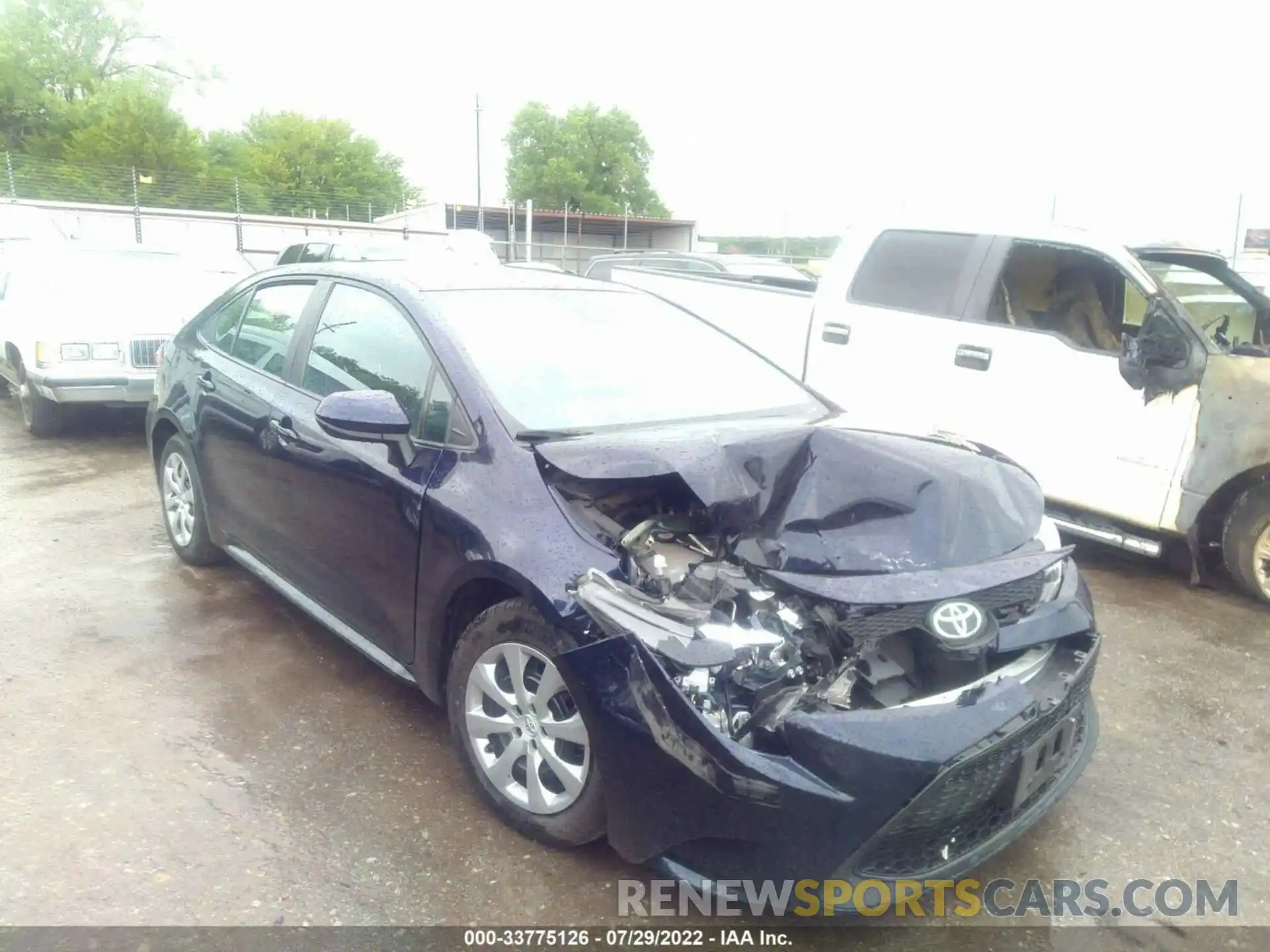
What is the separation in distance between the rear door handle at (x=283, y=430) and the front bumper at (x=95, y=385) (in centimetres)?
437

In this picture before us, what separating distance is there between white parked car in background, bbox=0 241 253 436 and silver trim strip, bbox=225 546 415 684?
4.03 metres

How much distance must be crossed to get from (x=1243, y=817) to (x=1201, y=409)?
2.34 m

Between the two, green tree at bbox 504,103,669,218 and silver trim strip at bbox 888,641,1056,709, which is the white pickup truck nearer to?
silver trim strip at bbox 888,641,1056,709

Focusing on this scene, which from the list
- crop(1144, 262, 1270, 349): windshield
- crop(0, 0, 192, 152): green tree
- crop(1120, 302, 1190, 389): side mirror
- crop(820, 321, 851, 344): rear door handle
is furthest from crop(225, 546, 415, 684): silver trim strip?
crop(0, 0, 192, 152): green tree

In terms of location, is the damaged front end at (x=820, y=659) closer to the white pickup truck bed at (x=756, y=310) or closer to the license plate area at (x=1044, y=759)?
the license plate area at (x=1044, y=759)

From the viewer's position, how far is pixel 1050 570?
293 cm

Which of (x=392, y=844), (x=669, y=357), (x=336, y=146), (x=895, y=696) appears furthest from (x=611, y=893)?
(x=336, y=146)

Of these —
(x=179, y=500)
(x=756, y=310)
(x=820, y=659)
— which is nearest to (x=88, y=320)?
(x=179, y=500)

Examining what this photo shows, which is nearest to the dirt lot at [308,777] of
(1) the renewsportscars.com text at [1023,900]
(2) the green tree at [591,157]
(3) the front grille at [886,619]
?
(1) the renewsportscars.com text at [1023,900]

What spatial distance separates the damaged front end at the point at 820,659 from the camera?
2.27 metres

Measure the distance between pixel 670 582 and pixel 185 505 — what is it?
337cm

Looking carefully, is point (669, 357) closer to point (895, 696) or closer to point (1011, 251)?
point (895, 696)

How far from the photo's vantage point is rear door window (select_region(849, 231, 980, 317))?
18.8 feet

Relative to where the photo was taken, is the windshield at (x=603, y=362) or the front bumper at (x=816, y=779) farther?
the windshield at (x=603, y=362)
